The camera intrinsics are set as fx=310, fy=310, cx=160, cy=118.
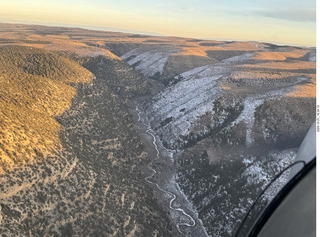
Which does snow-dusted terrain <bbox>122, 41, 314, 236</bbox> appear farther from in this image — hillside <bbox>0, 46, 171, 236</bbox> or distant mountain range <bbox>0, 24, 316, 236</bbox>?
hillside <bbox>0, 46, 171, 236</bbox>

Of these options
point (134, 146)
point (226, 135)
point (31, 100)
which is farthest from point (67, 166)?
point (226, 135)

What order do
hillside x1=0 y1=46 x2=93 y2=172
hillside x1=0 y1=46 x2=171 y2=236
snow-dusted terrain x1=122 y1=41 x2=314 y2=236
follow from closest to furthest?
1. hillside x1=0 y1=46 x2=171 y2=236
2. hillside x1=0 y1=46 x2=93 y2=172
3. snow-dusted terrain x1=122 y1=41 x2=314 y2=236

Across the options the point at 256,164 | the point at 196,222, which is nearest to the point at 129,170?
the point at 196,222

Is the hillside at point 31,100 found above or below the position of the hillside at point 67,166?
above

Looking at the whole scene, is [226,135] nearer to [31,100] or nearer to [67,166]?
[67,166]

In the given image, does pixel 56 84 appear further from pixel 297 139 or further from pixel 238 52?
pixel 238 52

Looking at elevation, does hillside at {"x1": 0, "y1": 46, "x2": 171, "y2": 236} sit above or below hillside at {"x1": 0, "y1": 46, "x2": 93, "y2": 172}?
below

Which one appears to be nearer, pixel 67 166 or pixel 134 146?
pixel 67 166

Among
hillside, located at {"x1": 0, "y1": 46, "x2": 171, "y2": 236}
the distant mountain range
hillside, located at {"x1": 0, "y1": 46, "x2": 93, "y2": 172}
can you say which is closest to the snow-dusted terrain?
the distant mountain range

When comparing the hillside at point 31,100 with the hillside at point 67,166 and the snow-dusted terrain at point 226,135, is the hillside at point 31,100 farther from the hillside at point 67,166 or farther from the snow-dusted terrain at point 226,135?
the snow-dusted terrain at point 226,135

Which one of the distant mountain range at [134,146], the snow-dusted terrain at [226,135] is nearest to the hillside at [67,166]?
the distant mountain range at [134,146]
